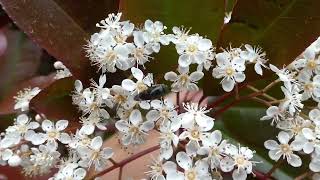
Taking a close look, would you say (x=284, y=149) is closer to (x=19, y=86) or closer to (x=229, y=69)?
(x=229, y=69)

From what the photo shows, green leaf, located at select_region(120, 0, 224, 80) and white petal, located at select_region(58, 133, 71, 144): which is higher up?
green leaf, located at select_region(120, 0, 224, 80)

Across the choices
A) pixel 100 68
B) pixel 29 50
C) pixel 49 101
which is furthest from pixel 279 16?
pixel 29 50

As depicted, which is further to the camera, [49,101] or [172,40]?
[49,101]

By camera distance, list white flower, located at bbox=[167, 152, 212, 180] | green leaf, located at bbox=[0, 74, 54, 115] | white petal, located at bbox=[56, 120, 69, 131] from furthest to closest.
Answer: green leaf, located at bbox=[0, 74, 54, 115] < white petal, located at bbox=[56, 120, 69, 131] < white flower, located at bbox=[167, 152, 212, 180]

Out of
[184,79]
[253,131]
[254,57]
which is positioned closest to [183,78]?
[184,79]

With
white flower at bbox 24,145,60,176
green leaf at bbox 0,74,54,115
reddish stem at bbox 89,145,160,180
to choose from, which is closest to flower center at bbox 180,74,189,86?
reddish stem at bbox 89,145,160,180

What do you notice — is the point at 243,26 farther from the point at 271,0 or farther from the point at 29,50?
the point at 29,50

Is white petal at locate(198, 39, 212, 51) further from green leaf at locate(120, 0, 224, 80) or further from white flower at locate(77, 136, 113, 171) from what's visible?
white flower at locate(77, 136, 113, 171)

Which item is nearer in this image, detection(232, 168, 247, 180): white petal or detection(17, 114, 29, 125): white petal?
detection(232, 168, 247, 180): white petal
